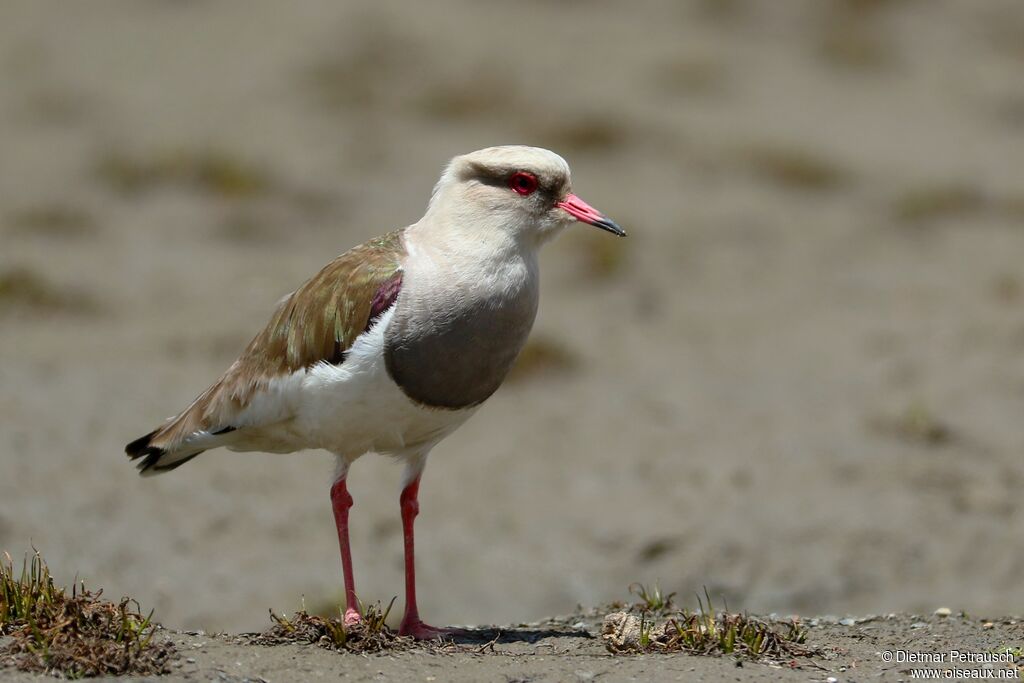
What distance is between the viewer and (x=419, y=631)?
303 inches

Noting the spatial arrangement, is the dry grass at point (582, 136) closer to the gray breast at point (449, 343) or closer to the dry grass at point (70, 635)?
the gray breast at point (449, 343)

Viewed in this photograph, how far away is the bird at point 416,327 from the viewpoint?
7215 millimetres

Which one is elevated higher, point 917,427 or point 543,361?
point 543,361

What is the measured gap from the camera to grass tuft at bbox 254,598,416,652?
6.96 meters

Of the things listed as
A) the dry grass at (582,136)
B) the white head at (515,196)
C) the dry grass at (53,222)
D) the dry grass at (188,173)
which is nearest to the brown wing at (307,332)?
the white head at (515,196)

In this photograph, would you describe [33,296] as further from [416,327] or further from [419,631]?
[416,327]

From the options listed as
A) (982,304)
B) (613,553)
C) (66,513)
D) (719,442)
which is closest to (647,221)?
(982,304)

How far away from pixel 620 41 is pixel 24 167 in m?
11.4

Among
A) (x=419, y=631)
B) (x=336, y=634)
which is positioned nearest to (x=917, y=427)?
(x=419, y=631)

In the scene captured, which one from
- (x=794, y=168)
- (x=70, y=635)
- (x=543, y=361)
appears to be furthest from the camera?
(x=794, y=168)

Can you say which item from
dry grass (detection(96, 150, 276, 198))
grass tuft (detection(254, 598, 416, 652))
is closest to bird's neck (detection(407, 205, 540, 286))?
grass tuft (detection(254, 598, 416, 652))

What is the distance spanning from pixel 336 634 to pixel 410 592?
961 millimetres

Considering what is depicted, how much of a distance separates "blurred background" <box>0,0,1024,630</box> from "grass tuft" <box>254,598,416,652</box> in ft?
14.3

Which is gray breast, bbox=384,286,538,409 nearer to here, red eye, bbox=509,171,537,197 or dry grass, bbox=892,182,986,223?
red eye, bbox=509,171,537,197
